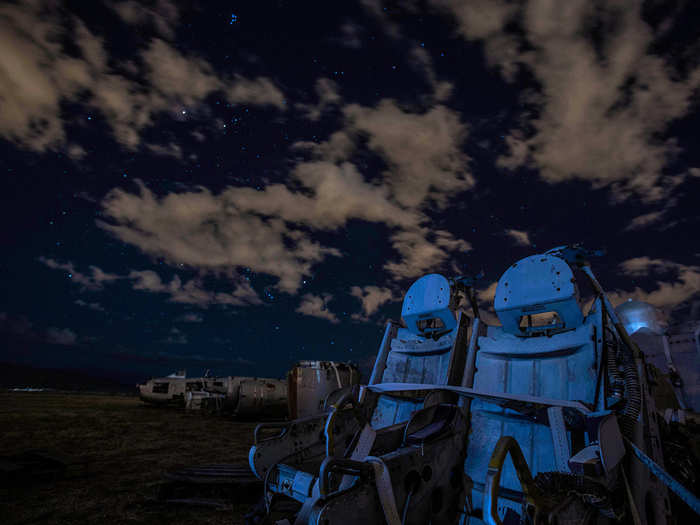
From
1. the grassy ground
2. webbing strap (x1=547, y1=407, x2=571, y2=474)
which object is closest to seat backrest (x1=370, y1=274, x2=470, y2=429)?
webbing strap (x1=547, y1=407, x2=571, y2=474)

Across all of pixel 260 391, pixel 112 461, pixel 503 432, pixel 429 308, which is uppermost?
pixel 429 308

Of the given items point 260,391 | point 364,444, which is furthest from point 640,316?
point 364,444

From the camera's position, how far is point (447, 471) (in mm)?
3373

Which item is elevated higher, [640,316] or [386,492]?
[640,316]

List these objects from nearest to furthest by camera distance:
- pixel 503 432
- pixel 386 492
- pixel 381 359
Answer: pixel 386 492
pixel 503 432
pixel 381 359

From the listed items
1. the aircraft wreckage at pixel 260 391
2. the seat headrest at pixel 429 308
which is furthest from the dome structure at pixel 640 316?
the seat headrest at pixel 429 308

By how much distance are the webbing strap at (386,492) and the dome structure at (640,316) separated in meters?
27.6

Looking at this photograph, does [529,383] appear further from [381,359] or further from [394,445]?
[381,359]

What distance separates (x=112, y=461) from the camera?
6.59 meters

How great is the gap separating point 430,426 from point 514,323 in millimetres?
2026

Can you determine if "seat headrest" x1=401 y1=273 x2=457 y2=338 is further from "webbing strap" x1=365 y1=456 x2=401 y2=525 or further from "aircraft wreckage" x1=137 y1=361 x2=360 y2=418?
"aircraft wreckage" x1=137 y1=361 x2=360 y2=418

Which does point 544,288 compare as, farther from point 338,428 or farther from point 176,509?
point 176,509

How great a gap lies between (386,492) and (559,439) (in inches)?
66.7

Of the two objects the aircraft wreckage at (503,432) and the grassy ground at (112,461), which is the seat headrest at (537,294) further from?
the grassy ground at (112,461)
